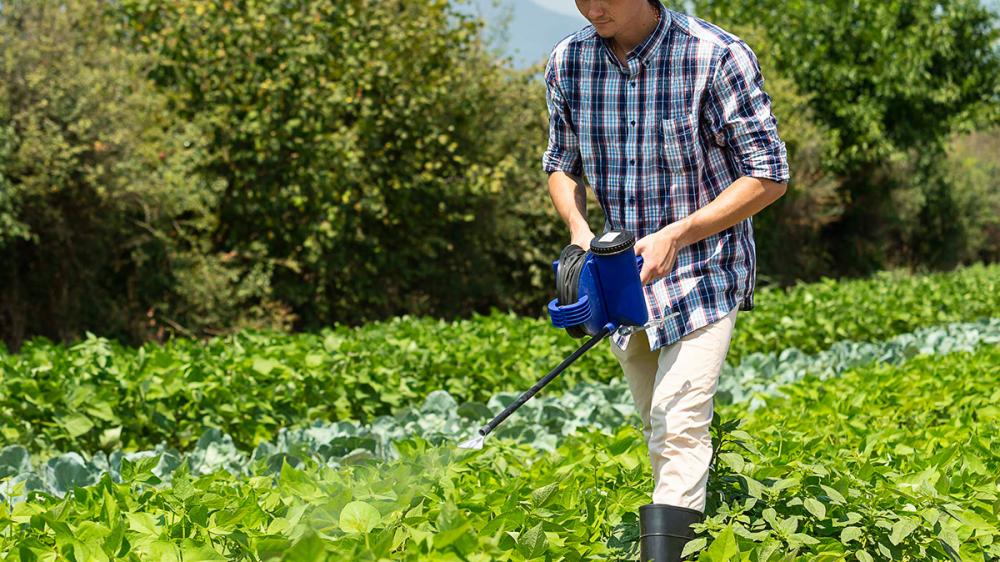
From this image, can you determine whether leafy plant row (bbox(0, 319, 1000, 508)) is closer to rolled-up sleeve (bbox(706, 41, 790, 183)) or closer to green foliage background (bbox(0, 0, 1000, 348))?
rolled-up sleeve (bbox(706, 41, 790, 183))

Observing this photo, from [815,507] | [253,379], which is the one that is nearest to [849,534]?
→ [815,507]

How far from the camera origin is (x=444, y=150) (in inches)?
541

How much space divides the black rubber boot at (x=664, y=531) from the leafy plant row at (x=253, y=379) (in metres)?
3.08

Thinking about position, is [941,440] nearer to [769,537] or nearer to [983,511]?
[983,511]

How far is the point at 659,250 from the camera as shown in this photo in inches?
105

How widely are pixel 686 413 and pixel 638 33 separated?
3.28 ft

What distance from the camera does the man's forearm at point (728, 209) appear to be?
2.71 meters

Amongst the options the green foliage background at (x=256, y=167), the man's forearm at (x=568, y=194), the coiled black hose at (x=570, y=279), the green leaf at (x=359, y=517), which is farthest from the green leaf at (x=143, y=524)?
the green foliage background at (x=256, y=167)

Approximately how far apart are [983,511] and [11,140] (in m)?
10.4

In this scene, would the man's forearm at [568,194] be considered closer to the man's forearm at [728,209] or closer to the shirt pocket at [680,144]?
the shirt pocket at [680,144]

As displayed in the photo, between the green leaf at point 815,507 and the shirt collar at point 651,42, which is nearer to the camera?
the green leaf at point 815,507

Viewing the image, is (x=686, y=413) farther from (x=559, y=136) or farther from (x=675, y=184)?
(x=559, y=136)

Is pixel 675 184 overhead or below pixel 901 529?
overhead

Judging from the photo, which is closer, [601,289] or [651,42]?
[601,289]
